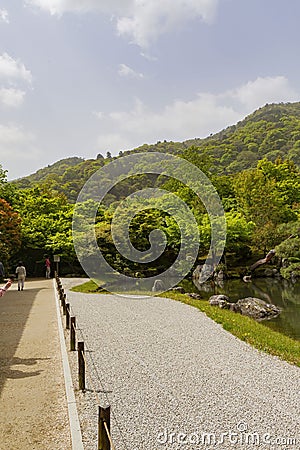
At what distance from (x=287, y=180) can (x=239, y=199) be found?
7862 mm

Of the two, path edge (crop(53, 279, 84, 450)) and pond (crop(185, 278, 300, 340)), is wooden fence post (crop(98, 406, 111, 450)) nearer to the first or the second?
path edge (crop(53, 279, 84, 450))

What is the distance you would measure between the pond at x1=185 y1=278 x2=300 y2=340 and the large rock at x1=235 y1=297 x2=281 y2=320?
0.35 m

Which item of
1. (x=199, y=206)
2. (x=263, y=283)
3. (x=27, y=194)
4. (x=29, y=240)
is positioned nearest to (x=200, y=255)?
(x=199, y=206)

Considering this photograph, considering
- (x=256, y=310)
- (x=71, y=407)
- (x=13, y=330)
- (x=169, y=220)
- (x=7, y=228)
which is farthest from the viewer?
(x=169, y=220)

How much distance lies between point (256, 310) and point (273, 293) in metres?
7.29

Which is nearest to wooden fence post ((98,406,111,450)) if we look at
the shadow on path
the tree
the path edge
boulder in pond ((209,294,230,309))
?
the path edge

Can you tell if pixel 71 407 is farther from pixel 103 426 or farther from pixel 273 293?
pixel 273 293

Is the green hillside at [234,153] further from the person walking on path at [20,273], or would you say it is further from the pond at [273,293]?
the person walking on path at [20,273]

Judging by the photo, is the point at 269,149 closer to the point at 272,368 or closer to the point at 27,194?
the point at 27,194

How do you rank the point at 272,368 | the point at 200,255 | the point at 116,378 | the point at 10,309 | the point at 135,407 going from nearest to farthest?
the point at 135,407 < the point at 116,378 < the point at 272,368 < the point at 10,309 < the point at 200,255

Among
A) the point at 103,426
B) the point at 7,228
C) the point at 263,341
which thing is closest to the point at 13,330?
the point at 263,341

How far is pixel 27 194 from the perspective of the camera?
34938 millimetres

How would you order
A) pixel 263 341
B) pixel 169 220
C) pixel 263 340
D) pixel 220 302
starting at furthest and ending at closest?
1. pixel 169 220
2. pixel 220 302
3. pixel 263 340
4. pixel 263 341

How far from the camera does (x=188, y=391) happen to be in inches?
230
